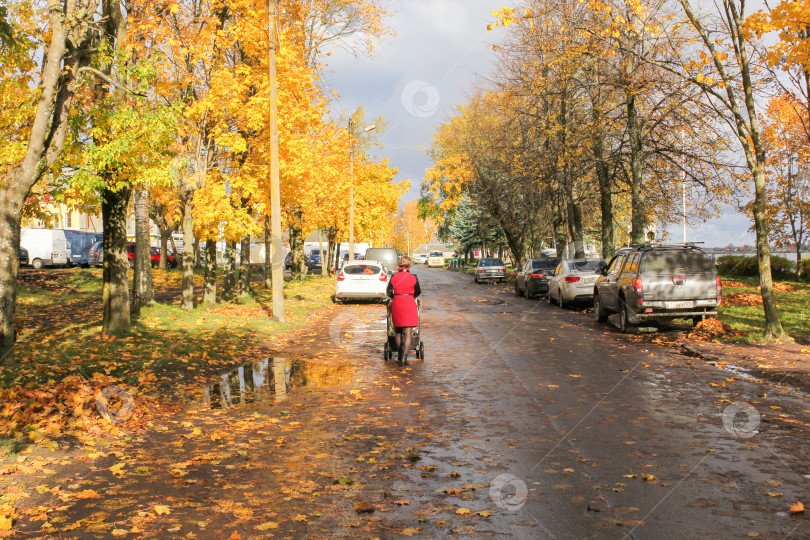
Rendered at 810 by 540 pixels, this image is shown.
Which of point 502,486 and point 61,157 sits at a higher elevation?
point 61,157

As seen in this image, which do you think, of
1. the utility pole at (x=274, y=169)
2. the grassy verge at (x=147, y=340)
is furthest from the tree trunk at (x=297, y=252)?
the utility pole at (x=274, y=169)

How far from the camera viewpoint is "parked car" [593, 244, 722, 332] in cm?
1565

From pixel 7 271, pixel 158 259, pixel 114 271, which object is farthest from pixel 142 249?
pixel 158 259

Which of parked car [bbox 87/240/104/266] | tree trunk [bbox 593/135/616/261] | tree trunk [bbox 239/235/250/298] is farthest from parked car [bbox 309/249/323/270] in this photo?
tree trunk [bbox 239/235/250/298]

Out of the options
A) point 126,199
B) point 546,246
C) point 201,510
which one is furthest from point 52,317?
point 546,246

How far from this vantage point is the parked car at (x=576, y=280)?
23.6 metres

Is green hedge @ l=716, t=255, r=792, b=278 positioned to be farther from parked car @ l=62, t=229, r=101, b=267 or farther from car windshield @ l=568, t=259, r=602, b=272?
parked car @ l=62, t=229, r=101, b=267

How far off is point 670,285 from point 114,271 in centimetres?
1236

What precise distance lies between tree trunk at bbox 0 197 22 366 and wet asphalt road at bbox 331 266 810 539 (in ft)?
17.7

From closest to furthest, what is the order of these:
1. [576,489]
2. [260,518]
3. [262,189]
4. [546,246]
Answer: [260,518] < [576,489] < [262,189] < [546,246]

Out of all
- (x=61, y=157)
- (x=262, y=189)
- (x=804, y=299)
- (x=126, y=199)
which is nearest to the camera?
(x=61, y=157)

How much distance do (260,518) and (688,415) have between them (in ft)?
17.3

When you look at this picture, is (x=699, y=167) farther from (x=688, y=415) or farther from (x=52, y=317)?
(x=52, y=317)

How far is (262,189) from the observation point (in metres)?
20.6
